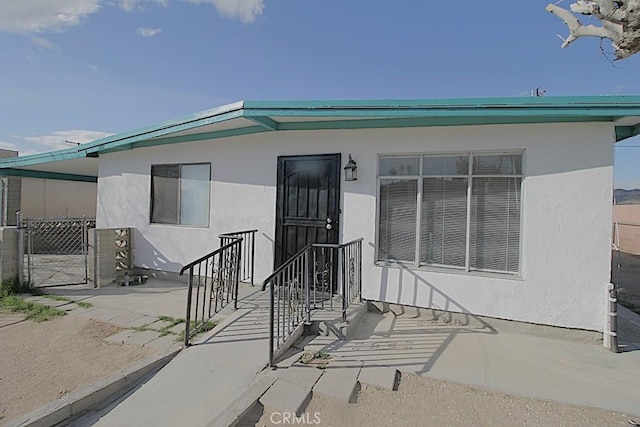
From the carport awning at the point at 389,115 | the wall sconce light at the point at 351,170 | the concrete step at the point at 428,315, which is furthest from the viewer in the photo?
A: the wall sconce light at the point at 351,170

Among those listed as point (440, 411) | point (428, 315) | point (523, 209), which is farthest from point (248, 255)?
point (523, 209)

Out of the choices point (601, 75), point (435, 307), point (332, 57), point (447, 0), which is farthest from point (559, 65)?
point (435, 307)

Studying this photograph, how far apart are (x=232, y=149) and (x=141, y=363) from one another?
3814 mm

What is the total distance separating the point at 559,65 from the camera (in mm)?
7977

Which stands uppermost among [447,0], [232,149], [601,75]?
[447,0]

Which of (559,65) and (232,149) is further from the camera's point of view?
(559,65)

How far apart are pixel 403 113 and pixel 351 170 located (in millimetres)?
1090

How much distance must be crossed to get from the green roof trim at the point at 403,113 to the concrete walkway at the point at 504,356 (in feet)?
8.23

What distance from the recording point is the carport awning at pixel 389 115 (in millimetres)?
3391

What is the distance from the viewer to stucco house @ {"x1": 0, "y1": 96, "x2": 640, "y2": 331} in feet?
12.0

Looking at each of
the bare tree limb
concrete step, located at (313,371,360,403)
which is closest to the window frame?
the bare tree limb

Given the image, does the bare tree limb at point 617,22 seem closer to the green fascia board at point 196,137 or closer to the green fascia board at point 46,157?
the green fascia board at point 196,137

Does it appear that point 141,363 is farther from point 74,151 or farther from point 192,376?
point 74,151

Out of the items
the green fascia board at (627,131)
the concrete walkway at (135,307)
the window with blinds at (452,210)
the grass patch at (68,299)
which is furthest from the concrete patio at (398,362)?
the green fascia board at (627,131)
